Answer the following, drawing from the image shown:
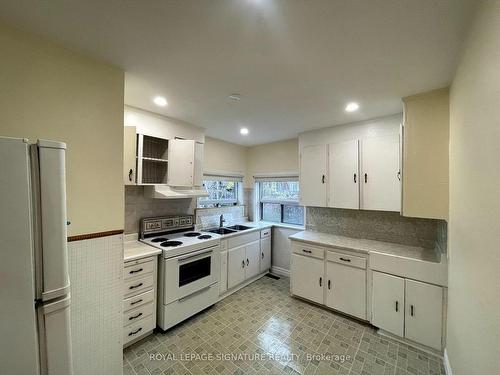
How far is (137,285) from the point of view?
1976 mm

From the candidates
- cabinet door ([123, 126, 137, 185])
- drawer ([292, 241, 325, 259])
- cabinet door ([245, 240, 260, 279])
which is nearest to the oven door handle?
cabinet door ([245, 240, 260, 279])

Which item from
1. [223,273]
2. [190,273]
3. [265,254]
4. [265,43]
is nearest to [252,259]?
[265,254]

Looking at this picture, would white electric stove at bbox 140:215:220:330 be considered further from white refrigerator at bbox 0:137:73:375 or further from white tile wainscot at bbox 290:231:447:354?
white refrigerator at bbox 0:137:73:375

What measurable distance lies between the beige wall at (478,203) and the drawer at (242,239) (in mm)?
2307

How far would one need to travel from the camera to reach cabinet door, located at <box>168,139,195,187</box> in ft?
8.55

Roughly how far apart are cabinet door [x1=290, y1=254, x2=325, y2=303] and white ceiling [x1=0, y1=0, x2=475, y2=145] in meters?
1.99

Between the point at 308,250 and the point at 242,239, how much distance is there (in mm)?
991

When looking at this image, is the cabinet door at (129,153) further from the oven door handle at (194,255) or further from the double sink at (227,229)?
the double sink at (227,229)

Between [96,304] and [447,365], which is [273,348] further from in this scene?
[96,304]

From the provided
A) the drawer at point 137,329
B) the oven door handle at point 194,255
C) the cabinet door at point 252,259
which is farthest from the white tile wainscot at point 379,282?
the drawer at point 137,329

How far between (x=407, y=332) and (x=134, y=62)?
3397mm

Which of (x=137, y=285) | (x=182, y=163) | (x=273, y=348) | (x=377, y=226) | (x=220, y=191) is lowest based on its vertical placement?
(x=273, y=348)

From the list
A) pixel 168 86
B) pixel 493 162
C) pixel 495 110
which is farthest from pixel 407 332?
pixel 168 86

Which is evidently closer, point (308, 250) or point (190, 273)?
point (190, 273)
